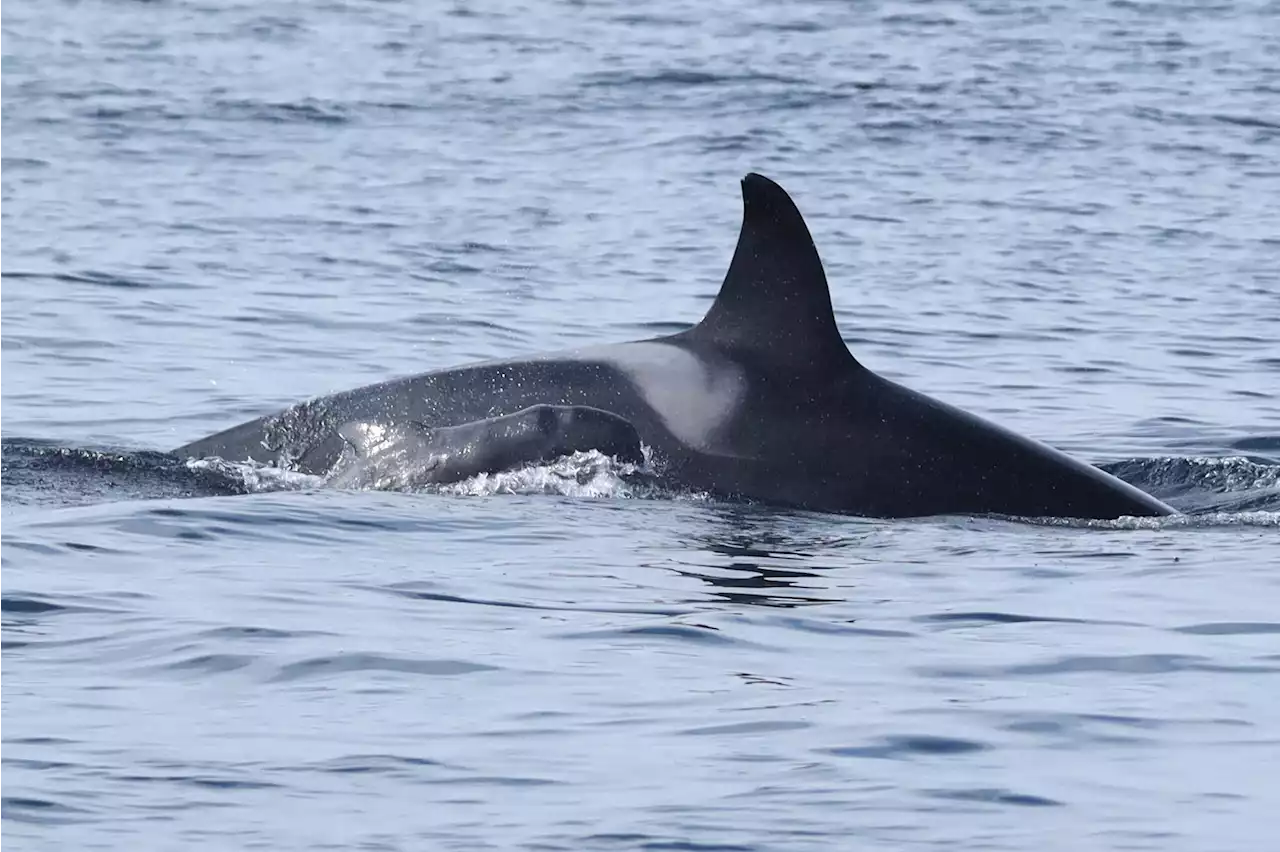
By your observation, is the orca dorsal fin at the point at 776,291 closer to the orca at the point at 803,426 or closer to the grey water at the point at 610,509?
the orca at the point at 803,426

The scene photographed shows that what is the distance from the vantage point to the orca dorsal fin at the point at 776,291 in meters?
12.5

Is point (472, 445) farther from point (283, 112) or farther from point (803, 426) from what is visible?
point (283, 112)

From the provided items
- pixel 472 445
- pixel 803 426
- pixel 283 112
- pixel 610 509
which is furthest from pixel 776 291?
pixel 283 112

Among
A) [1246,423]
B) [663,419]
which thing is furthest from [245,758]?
[1246,423]

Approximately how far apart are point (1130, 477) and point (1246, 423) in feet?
9.83

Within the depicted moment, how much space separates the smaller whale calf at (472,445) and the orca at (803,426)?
0.12 meters

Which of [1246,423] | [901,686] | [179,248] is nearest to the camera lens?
[901,686]

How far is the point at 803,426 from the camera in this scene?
12914 mm

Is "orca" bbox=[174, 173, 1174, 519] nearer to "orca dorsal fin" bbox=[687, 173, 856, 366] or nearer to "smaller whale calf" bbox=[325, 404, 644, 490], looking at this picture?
"orca dorsal fin" bbox=[687, 173, 856, 366]

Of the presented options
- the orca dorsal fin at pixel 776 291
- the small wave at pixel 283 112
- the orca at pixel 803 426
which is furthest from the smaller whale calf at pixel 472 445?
the small wave at pixel 283 112

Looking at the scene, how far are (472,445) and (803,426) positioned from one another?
1889 millimetres

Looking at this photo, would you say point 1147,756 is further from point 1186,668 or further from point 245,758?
point 245,758

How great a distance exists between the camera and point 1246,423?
18016 mm

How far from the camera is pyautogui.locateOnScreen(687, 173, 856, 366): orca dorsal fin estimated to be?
12.5 m
